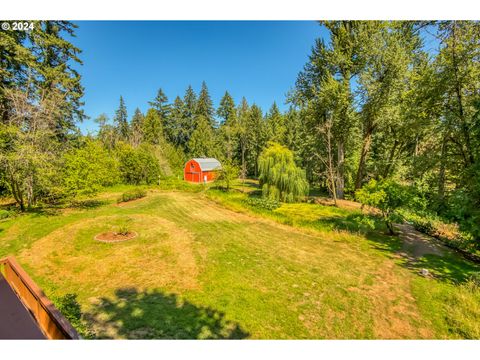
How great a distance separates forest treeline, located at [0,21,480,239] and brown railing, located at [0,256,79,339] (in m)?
8.77

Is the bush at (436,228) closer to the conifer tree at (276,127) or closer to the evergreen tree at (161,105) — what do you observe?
the conifer tree at (276,127)

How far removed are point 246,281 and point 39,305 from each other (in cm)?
433

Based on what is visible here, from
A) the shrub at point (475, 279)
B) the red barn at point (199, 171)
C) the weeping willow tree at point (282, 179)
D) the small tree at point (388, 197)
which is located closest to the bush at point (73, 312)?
the shrub at point (475, 279)

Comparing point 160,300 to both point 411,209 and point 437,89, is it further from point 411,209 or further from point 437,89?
point 437,89

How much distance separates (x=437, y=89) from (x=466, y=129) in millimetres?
2168

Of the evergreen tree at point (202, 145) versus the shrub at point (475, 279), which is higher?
the evergreen tree at point (202, 145)

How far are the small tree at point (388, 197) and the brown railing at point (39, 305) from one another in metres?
9.90

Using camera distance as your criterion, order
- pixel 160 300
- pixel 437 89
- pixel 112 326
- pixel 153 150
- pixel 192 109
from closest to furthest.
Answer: pixel 112 326 → pixel 160 300 → pixel 437 89 → pixel 153 150 → pixel 192 109

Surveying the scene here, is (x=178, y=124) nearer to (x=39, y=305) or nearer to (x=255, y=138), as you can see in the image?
(x=255, y=138)

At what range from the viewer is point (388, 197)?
29.3 ft

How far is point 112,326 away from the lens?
4.18 m

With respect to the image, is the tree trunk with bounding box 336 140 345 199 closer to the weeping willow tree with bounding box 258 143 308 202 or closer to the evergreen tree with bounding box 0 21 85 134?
the weeping willow tree with bounding box 258 143 308 202

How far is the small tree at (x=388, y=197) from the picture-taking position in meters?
8.77
